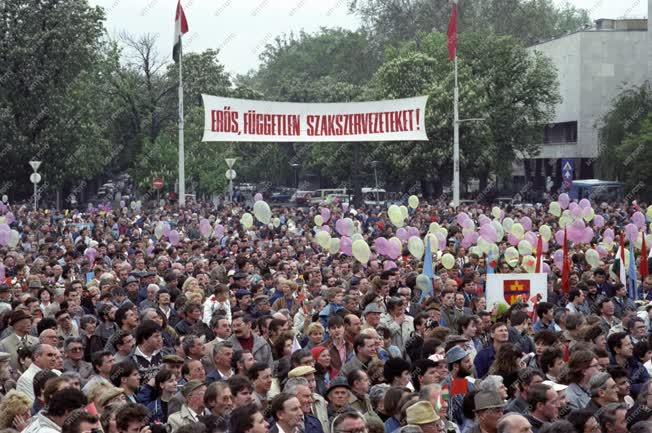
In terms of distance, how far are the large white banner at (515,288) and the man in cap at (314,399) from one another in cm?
701

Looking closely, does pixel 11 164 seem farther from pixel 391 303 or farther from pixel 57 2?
pixel 391 303

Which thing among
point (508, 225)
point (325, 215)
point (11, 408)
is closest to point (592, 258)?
point (508, 225)

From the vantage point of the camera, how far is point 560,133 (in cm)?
6838

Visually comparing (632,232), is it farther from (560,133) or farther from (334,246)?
(560,133)

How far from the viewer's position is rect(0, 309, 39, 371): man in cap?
12.6 metres

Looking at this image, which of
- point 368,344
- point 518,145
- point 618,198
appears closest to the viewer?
point 368,344

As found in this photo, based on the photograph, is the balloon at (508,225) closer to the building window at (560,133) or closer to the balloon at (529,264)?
the balloon at (529,264)

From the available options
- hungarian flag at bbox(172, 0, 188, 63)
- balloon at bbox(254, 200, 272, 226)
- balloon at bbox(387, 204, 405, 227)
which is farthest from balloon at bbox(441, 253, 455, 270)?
hungarian flag at bbox(172, 0, 188, 63)

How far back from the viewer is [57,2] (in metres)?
56.3

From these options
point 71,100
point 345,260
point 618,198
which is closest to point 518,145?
point 618,198

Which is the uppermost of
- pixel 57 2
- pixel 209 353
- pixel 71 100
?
pixel 57 2

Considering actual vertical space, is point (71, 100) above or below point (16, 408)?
above

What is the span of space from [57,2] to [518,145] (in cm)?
2117

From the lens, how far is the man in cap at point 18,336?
1262cm
